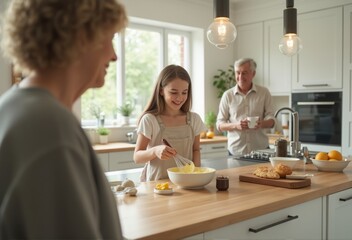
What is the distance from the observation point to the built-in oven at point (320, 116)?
13.2 ft

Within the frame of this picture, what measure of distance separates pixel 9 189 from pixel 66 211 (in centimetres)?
10

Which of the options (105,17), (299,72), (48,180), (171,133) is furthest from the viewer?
(299,72)

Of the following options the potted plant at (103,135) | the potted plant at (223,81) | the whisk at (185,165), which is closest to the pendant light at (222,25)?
the whisk at (185,165)

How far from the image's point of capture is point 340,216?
5.76 ft

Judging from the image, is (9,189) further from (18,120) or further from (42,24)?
(42,24)

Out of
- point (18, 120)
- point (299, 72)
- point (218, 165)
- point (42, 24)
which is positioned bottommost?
point (218, 165)

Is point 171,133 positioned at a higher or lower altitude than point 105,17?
lower

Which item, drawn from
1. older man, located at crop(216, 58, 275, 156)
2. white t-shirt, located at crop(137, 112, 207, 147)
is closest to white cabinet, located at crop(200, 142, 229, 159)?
older man, located at crop(216, 58, 275, 156)

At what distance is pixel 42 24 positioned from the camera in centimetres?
62

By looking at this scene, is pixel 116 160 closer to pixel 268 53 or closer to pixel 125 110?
pixel 125 110

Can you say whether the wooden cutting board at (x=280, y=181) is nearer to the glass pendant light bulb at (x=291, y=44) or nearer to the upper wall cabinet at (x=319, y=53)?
the glass pendant light bulb at (x=291, y=44)

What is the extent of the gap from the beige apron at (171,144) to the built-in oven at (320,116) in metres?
2.52

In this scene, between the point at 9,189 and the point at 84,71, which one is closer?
the point at 9,189

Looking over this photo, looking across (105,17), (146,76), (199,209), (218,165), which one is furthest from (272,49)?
(105,17)
